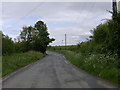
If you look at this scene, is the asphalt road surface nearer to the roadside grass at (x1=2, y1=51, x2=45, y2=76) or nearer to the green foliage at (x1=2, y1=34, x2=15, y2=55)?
the roadside grass at (x1=2, y1=51, x2=45, y2=76)

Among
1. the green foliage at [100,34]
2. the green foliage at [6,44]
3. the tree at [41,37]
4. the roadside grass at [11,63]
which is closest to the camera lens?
the roadside grass at [11,63]

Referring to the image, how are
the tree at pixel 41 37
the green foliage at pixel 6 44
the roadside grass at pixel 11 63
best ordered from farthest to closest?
the tree at pixel 41 37, the green foliage at pixel 6 44, the roadside grass at pixel 11 63

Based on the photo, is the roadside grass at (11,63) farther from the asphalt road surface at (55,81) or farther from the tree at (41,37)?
the tree at (41,37)

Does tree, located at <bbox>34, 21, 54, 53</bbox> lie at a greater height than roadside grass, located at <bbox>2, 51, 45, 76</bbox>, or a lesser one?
greater

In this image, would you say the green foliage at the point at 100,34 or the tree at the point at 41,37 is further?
the tree at the point at 41,37

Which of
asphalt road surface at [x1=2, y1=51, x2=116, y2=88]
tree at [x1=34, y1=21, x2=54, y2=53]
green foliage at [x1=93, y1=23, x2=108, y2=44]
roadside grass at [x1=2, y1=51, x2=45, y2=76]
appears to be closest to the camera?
asphalt road surface at [x1=2, y1=51, x2=116, y2=88]

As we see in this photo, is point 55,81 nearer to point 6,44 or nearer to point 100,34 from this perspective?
point 100,34

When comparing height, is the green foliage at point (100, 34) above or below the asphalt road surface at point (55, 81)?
A: above

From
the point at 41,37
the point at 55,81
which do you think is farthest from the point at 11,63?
the point at 41,37

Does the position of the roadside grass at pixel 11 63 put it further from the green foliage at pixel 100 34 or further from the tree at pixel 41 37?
the tree at pixel 41 37

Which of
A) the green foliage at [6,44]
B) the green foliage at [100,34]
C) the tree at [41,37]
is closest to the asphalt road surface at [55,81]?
the green foliage at [100,34]

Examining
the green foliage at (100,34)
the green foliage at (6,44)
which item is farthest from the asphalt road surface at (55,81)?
the green foliage at (6,44)

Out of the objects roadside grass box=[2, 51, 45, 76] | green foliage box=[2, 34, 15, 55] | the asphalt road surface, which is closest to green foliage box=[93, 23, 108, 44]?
roadside grass box=[2, 51, 45, 76]

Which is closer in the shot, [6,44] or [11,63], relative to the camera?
[11,63]
